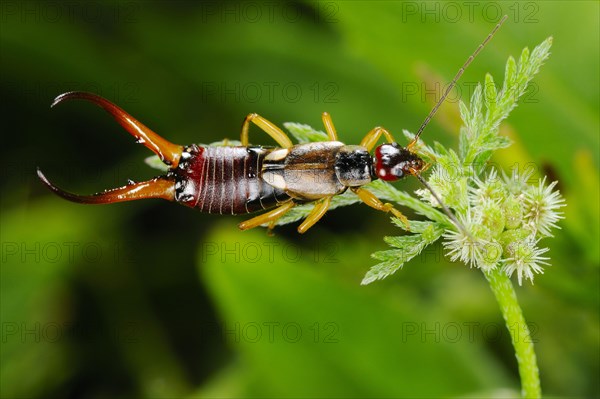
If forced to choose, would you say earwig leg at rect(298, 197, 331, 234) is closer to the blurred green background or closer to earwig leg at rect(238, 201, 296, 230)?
earwig leg at rect(238, 201, 296, 230)

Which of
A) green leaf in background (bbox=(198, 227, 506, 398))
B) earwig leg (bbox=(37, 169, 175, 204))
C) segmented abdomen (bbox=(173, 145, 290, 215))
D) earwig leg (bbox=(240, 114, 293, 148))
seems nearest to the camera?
earwig leg (bbox=(37, 169, 175, 204))

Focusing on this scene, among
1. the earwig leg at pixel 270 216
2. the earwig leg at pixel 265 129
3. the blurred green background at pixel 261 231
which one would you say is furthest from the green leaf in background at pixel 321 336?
the earwig leg at pixel 265 129

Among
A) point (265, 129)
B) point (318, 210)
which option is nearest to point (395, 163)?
point (318, 210)

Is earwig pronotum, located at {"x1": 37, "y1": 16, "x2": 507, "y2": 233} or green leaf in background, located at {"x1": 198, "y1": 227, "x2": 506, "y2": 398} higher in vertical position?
earwig pronotum, located at {"x1": 37, "y1": 16, "x2": 507, "y2": 233}

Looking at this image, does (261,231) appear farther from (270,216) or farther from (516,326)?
(516,326)

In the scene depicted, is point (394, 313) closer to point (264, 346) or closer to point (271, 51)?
point (264, 346)

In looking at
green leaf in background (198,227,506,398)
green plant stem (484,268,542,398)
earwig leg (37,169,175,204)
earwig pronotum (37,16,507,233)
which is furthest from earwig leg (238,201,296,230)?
green plant stem (484,268,542,398)

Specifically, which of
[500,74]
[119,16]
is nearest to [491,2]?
[500,74]
